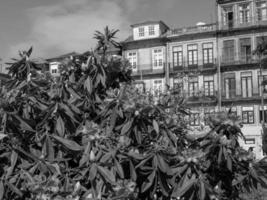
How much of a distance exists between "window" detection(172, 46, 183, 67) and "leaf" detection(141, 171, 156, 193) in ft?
108

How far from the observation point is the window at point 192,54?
116ft

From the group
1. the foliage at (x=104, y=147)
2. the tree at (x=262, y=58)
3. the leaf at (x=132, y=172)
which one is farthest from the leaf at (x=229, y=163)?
the tree at (x=262, y=58)

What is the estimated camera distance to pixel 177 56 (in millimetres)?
35875

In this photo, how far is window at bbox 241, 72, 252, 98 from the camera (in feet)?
110

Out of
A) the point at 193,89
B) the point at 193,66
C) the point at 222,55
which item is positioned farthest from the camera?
the point at 193,66

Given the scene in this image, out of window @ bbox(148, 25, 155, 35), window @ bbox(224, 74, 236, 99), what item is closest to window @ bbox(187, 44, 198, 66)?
window @ bbox(224, 74, 236, 99)

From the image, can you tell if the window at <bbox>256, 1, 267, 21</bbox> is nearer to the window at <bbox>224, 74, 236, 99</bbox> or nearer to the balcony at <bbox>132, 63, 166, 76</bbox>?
the window at <bbox>224, 74, 236, 99</bbox>

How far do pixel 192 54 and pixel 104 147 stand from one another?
33.1 meters

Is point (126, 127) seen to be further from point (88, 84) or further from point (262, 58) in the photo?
point (262, 58)

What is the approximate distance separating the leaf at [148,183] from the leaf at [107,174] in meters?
0.42

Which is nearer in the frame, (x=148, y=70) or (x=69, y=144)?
(x=69, y=144)

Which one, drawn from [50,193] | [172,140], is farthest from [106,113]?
[50,193]

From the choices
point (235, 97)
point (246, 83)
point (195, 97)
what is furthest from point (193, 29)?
point (195, 97)

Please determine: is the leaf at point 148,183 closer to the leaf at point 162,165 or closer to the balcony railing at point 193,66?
the leaf at point 162,165
